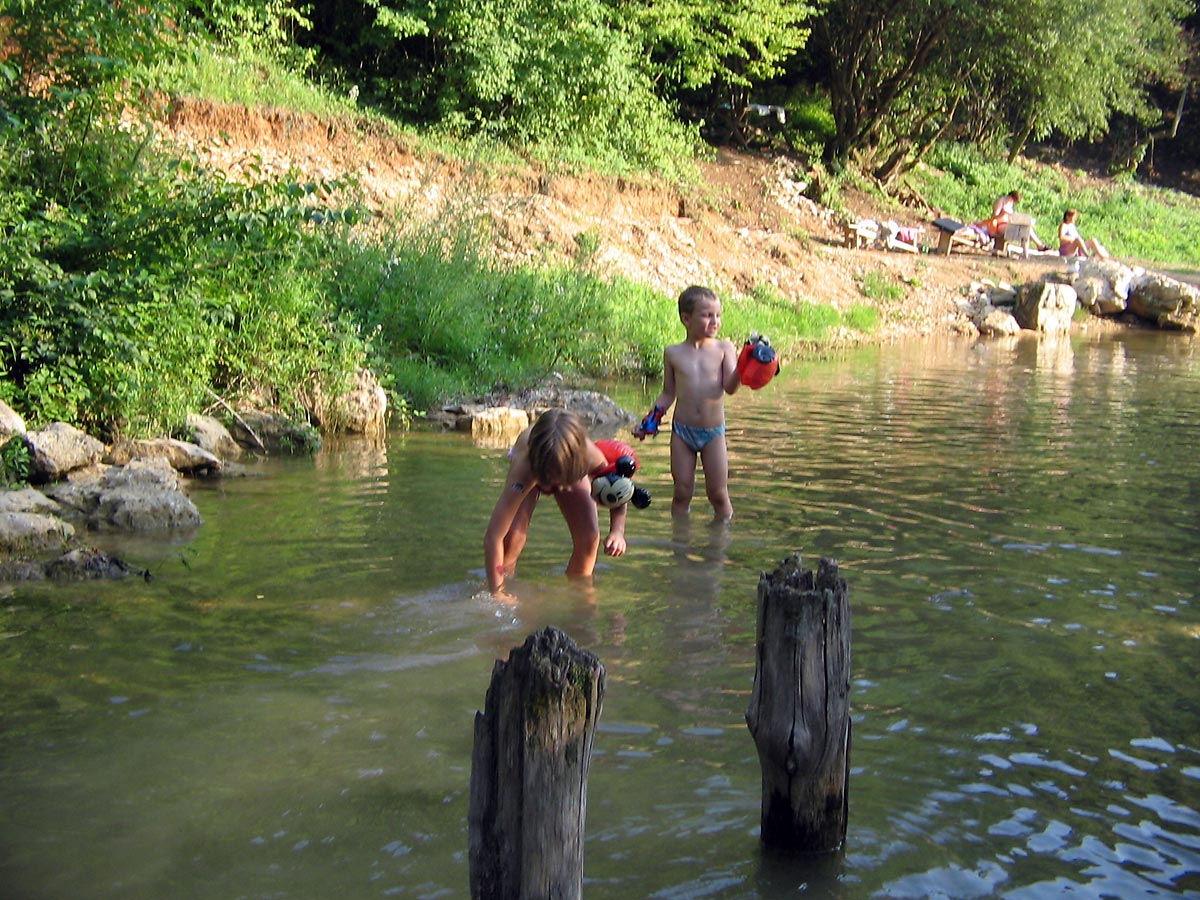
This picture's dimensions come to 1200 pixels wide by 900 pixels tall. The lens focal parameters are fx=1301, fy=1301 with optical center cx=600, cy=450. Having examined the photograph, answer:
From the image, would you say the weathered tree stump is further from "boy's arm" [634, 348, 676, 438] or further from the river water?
"boy's arm" [634, 348, 676, 438]

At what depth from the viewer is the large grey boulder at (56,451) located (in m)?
9.18

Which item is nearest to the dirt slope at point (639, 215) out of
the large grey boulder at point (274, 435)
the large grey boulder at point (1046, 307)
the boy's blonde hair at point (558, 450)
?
the large grey boulder at point (1046, 307)

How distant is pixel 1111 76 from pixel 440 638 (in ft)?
114

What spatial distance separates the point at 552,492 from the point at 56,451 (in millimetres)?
4383

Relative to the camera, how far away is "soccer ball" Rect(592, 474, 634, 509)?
661 cm

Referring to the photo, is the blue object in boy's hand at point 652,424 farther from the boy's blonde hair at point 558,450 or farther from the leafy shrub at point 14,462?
the leafy shrub at point 14,462

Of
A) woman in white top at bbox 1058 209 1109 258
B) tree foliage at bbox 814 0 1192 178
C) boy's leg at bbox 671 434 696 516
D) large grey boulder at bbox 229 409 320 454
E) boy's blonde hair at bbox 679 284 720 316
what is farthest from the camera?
tree foliage at bbox 814 0 1192 178

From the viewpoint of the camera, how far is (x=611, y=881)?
415 cm

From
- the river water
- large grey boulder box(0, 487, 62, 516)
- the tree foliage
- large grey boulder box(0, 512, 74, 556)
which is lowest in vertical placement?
the river water

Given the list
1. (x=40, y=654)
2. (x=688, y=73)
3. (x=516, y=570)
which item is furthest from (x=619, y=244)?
(x=40, y=654)

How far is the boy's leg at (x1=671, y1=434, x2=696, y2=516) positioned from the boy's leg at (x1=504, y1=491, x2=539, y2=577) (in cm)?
213

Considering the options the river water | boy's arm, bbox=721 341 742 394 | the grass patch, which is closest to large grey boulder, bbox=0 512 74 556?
the river water

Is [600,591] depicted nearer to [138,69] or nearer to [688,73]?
[138,69]

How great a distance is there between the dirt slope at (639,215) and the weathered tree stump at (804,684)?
12141 mm
